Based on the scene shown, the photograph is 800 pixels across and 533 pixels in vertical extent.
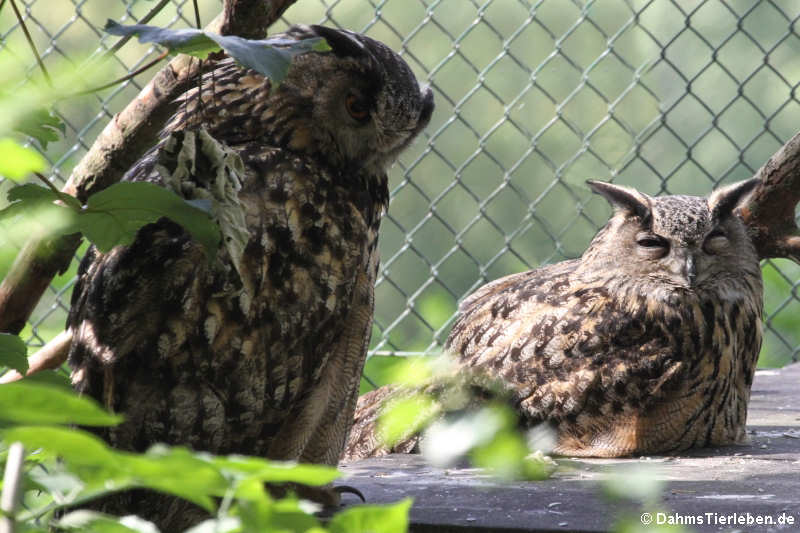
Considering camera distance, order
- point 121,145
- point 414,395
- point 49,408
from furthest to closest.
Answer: point 414,395 < point 121,145 < point 49,408

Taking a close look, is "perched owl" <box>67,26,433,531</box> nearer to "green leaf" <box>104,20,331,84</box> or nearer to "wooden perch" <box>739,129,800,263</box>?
"green leaf" <box>104,20,331,84</box>

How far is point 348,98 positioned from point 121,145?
0.58 m

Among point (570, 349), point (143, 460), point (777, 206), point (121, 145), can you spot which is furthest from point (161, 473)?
point (777, 206)

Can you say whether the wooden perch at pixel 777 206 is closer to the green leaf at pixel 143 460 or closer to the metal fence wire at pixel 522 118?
the metal fence wire at pixel 522 118

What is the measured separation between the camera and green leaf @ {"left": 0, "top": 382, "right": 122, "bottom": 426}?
1.45 feet

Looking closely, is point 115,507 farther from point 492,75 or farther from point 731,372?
point 492,75

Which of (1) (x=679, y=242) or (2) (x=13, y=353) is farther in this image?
(1) (x=679, y=242)

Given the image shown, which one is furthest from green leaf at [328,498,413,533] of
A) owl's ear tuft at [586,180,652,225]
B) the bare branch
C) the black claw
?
owl's ear tuft at [586,180,652,225]

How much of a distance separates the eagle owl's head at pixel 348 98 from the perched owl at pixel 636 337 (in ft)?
3.42

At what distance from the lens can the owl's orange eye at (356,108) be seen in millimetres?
2172

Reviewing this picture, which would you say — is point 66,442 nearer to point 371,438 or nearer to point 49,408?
point 49,408

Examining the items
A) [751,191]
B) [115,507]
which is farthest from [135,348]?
[751,191]

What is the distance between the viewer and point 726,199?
324cm

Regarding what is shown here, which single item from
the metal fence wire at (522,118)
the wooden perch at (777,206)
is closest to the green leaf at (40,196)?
the wooden perch at (777,206)
